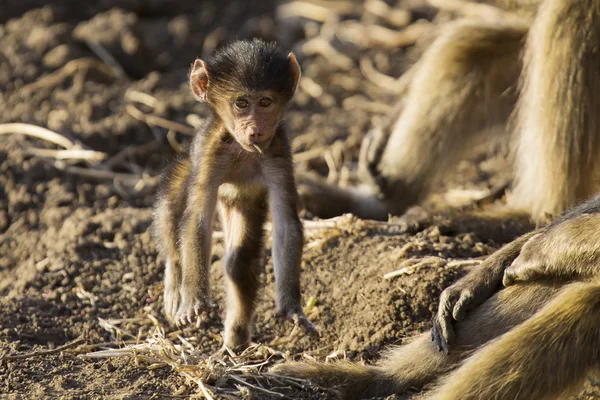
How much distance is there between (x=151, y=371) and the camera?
3.59 metres

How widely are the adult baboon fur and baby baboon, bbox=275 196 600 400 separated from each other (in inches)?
38.4

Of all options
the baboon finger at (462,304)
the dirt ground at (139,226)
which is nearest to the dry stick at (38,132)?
the dirt ground at (139,226)

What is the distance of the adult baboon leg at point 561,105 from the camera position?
441cm

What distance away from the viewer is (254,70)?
3.34 metres

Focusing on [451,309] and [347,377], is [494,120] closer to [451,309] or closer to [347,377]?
[451,309]

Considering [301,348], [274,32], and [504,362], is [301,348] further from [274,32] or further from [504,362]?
[274,32]

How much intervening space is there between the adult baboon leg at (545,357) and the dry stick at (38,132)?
3.12 m

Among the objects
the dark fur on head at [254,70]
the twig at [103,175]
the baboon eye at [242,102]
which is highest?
the dark fur on head at [254,70]

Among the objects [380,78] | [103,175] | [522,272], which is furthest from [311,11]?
[522,272]

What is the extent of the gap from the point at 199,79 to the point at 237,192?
1.34 ft

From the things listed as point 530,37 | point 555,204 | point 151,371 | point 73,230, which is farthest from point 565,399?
point 73,230

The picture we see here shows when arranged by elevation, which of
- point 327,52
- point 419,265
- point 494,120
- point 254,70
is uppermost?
point 254,70

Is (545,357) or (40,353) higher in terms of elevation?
(545,357)

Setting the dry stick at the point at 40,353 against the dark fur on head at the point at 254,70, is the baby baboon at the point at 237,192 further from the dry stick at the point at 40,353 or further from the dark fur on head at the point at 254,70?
the dry stick at the point at 40,353
